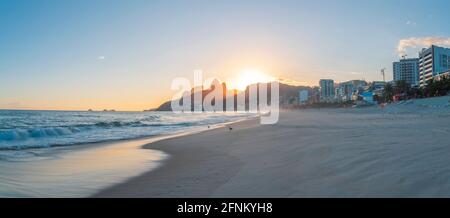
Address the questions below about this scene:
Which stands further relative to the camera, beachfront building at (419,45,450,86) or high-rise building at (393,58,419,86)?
high-rise building at (393,58,419,86)

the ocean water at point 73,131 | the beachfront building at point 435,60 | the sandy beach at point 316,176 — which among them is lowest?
the ocean water at point 73,131

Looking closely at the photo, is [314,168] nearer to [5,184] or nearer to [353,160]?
[353,160]

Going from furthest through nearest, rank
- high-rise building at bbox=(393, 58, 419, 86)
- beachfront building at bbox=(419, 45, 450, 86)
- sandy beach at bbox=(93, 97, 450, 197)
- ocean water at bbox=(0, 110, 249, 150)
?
high-rise building at bbox=(393, 58, 419, 86) < beachfront building at bbox=(419, 45, 450, 86) < ocean water at bbox=(0, 110, 249, 150) < sandy beach at bbox=(93, 97, 450, 197)

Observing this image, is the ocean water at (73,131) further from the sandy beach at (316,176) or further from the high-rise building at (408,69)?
the high-rise building at (408,69)

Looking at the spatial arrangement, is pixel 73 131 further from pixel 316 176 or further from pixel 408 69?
pixel 408 69

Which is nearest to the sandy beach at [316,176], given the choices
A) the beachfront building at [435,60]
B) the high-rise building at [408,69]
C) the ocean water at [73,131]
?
the ocean water at [73,131]

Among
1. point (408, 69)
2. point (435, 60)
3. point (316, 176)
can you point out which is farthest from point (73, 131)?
point (408, 69)

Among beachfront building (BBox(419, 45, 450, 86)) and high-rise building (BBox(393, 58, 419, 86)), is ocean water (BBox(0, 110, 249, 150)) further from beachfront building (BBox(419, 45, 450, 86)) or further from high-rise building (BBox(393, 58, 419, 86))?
high-rise building (BBox(393, 58, 419, 86))

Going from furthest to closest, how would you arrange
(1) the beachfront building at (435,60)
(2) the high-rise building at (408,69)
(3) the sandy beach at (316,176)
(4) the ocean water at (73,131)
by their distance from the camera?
1. (2) the high-rise building at (408,69)
2. (1) the beachfront building at (435,60)
3. (4) the ocean water at (73,131)
4. (3) the sandy beach at (316,176)

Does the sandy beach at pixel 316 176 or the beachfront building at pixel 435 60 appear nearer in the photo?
the sandy beach at pixel 316 176

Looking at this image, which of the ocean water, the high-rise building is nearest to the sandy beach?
the ocean water

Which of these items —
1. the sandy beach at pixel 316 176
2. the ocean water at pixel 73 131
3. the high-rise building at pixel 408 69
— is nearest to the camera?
the sandy beach at pixel 316 176

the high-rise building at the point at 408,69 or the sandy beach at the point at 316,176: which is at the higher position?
the high-rise building at the point at 408,69
